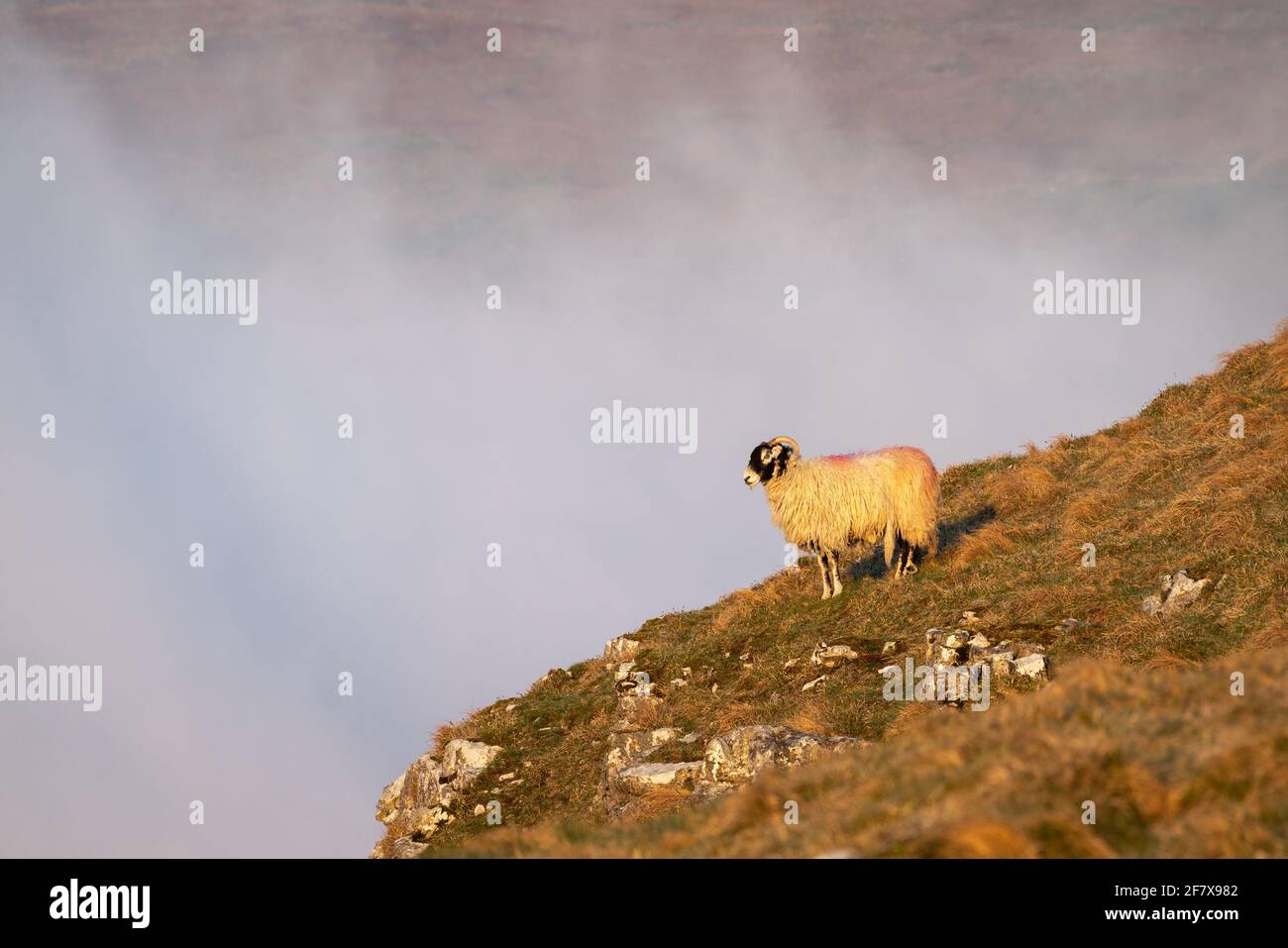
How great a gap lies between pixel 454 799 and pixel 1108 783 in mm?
19641

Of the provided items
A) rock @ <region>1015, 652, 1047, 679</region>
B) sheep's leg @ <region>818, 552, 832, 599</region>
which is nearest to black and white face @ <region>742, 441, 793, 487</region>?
sheep's leg @ <region>818, 552, 832, 599</region>

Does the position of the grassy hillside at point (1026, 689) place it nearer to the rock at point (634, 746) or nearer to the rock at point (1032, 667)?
the rock at point (1032, 667)

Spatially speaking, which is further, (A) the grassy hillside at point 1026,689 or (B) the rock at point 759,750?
(B) the rock at point 759,750

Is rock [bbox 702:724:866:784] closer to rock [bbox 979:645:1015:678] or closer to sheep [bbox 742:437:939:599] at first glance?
rock [bbox 979:645:1015:678]

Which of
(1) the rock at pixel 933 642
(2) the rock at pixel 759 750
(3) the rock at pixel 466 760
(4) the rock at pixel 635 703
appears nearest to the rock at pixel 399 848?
(3) the rock at pixel 466 760

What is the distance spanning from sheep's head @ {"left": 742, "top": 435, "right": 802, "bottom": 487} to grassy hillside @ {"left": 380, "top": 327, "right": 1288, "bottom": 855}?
3238 mm

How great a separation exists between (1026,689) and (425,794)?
1425 centimetres

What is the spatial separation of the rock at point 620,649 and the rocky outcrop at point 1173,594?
→ 43.8ft

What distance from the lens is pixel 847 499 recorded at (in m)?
27.3

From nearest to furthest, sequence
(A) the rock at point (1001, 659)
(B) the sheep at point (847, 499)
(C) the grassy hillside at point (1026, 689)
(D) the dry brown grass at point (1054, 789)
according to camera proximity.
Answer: (D) the dry brown grass at point (1054, 789) → (C) the grassy hillside at point (1026, 689) → (A) the rock at point (1001, 659) → (B) the sheep at point (847, 499)

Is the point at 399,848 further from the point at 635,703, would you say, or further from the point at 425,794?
the point at 635,703

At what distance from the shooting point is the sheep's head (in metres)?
28.0

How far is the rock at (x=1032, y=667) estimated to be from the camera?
19.7 m
